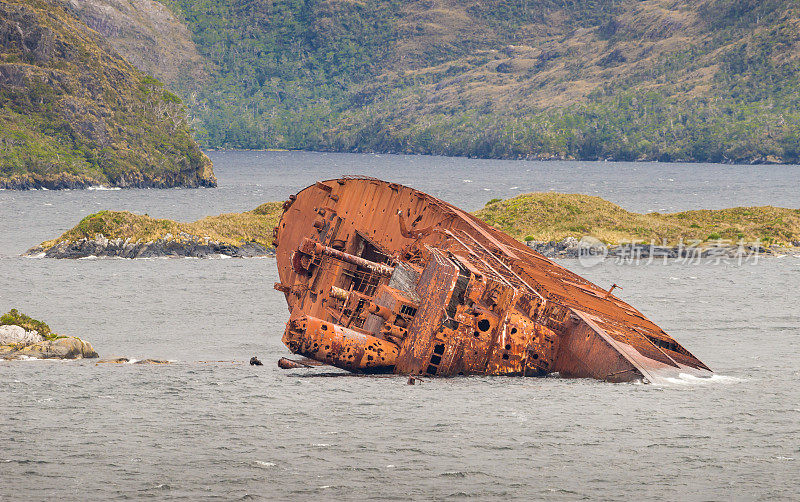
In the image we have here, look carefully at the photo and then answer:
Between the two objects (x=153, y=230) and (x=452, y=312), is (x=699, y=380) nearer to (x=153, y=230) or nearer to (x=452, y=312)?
(x=452, y=312)

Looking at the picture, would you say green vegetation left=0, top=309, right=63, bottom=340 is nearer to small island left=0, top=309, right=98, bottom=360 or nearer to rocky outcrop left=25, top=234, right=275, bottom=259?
small island left=0, top=309, right=98, bottom=360

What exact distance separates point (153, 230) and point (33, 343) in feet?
143

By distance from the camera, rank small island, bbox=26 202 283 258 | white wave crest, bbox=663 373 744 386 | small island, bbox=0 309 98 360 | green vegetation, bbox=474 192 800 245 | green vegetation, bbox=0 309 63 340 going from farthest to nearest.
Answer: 1. green vegetation, bbox=474 192 800 245
2. small island, bbox=26 202 283 258
3. green vegetation, bbox=0 309 63 340
4. small island, bbox=0 309 98 360
5. white wave crest, bbox=663 373 744 386

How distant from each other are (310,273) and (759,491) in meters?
20.4

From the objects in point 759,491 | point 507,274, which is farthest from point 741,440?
point 507,274

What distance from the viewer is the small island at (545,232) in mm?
82500

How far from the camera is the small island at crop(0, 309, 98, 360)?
40.6 meters

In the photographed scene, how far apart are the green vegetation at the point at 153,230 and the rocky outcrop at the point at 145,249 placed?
1.94 ft

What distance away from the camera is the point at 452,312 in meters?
34.4

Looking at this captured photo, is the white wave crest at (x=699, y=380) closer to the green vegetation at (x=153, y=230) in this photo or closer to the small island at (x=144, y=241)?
the small island at (x=144, y=241)

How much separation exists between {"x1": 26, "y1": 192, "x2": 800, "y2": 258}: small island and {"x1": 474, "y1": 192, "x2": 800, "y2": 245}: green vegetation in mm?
88

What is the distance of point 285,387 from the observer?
36.2 meters

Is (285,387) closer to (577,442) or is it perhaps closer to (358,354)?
(358,354)

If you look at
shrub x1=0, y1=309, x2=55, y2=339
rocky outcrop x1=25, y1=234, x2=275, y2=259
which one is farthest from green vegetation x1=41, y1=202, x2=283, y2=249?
shrub x1=0, y1=309, x2=55, y2=339
